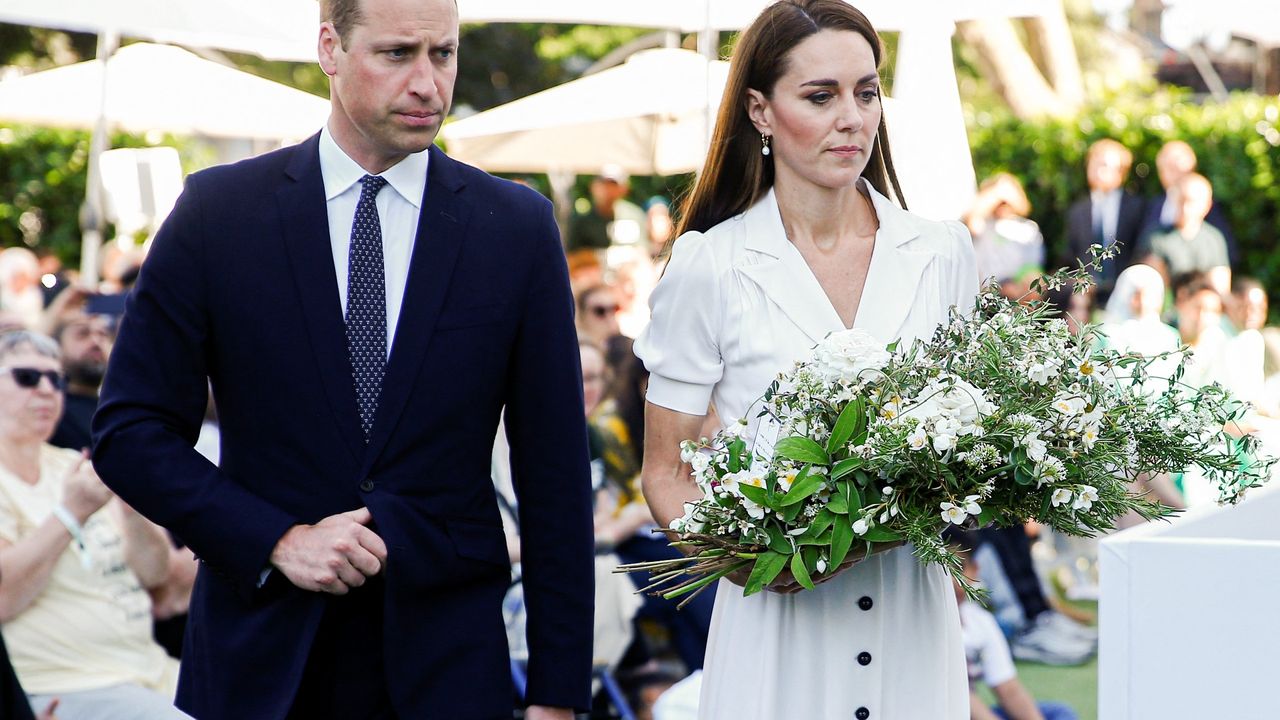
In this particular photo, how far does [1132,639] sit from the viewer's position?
2.50 meters

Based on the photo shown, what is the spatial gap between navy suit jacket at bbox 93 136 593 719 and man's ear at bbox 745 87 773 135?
0.68m

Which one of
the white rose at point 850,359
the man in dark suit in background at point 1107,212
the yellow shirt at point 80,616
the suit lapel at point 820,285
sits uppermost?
the man in dark suit in background at point 1107,212

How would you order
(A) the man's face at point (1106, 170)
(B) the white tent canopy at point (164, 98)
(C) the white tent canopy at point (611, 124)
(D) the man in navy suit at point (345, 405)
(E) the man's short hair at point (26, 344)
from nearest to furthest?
(D) the man in navy suit at point (345, 405) → (E) the man's short hair at point (26, 344) → (C) the white tent canopy at point (611, 124) → (B) the white tent canopy at point (164, 98) → (A) the man's face at point (1106, 170)

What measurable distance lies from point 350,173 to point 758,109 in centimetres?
90

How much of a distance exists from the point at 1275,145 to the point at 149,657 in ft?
45.2

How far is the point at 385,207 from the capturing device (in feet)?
9.36

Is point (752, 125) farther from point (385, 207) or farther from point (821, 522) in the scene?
point (821, 522)

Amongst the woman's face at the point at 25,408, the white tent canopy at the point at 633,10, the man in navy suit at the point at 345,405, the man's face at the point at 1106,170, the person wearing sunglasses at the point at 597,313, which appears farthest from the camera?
the man's face at the point at 1106,170

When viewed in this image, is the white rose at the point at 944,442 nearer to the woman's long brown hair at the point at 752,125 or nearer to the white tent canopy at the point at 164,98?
the woman's long brown hair at the point at 752,125

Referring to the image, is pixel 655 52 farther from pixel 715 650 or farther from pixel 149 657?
pixel 715 650

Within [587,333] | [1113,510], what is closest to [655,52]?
[587,333]

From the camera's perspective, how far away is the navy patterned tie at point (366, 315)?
9.00 feet

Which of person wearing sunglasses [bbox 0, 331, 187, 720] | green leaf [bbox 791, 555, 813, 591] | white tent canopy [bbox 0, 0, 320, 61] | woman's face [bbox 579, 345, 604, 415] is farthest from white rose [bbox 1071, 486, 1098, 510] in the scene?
white tent canopy [bbox 0, 0, 320, 61]

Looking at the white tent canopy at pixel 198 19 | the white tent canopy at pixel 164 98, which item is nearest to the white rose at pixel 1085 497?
the white tent canopy at pixel 198 19
